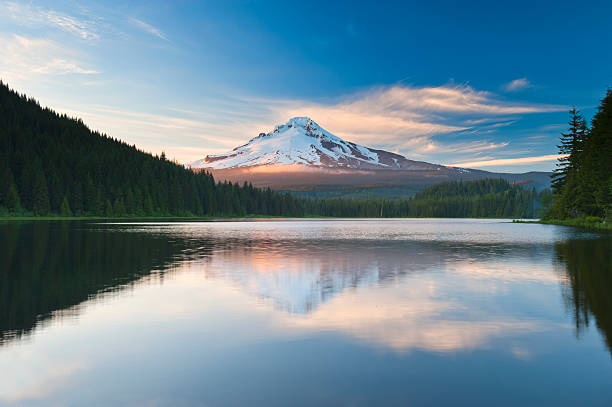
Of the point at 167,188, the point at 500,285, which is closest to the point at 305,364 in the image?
the point at 500,285

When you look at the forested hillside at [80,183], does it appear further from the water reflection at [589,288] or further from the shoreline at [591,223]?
the water reflection at [589,288]

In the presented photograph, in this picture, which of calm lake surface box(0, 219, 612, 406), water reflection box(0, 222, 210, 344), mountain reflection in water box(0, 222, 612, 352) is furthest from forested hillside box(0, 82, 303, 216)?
calm lake surface box(0, 219, 612, 406)

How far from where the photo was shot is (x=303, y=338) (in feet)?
35.8

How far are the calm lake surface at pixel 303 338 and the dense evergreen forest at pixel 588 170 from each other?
5324cm

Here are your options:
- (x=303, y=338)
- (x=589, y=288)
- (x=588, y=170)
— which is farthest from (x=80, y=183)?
(x=303, y=338)

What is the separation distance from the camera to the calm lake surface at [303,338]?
7.75m

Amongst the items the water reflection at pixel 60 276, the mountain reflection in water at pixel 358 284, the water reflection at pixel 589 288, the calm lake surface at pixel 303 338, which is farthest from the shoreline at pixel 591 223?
the water reflection at pixel 60 276

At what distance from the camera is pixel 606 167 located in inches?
2633

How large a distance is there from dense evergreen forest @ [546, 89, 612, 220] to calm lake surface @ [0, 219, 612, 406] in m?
53.2

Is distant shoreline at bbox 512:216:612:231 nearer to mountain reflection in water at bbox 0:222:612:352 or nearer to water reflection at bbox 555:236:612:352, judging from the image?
mountain reflection in water at bbox 0:222:612:352

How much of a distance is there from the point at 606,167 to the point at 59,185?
14308cm

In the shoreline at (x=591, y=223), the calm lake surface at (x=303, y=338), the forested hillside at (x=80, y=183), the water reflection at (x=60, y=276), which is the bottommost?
the calm lake surface at (x=303, y=338)

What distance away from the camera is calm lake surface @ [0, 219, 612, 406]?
7754 millimetres

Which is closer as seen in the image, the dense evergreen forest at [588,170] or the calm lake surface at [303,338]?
the calm lake surface at [303,338]
